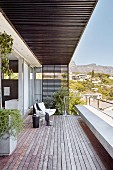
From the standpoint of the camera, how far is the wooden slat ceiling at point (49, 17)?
461 cm

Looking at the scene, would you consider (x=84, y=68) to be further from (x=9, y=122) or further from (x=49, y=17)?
(x=9, y=122)

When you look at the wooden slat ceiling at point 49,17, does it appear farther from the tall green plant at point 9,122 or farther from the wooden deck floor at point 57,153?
the wooden deck floor at point 57,153

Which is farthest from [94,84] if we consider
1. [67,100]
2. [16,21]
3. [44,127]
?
[16,21]

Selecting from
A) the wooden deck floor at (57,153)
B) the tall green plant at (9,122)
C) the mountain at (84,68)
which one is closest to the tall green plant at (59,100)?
the mountain at (84,68)

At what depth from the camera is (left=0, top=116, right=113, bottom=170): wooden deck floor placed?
4.45 meters

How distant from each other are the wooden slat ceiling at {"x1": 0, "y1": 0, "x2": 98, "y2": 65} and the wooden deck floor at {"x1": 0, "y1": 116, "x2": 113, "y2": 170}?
2.88 metres

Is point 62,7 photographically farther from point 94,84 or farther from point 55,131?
point 94,84

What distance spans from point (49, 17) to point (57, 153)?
2.92 meters

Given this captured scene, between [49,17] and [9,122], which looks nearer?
[9,122]

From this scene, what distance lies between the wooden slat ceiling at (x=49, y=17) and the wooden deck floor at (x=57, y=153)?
2.88m

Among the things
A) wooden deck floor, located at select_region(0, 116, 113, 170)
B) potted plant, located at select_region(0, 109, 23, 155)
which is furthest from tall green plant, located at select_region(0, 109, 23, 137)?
wooden deck floor, located at select_region(0, 116, 113, 170)

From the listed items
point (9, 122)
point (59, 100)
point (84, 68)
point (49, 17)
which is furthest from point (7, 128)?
point (84, 68)

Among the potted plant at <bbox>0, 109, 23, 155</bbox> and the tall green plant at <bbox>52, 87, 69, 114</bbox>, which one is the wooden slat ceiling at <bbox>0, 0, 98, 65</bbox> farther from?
the tall green plant at <bbox>52, 87, 69, 114</bbox>

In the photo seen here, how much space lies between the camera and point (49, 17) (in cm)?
551
